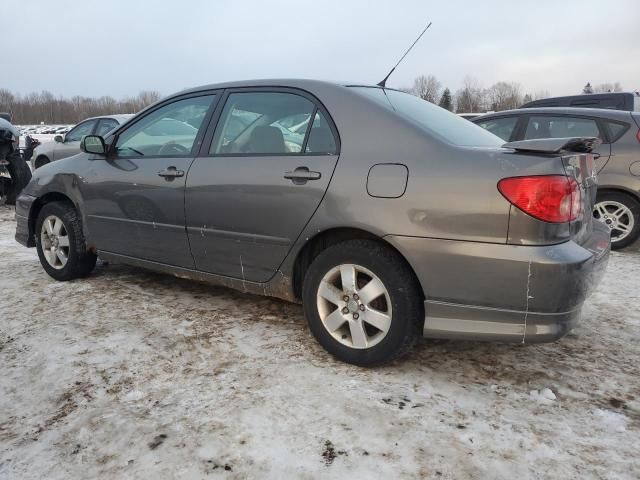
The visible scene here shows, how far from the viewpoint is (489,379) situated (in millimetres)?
2619

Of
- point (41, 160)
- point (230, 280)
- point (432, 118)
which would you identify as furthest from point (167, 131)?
point (41, 160)

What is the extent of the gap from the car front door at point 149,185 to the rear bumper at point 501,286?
5.27 feet

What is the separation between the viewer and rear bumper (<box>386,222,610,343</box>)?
2229 millimetres

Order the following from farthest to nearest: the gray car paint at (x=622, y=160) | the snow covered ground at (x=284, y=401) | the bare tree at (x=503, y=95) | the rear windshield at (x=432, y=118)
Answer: the bare tree at (x=503, y=95), the gray car paint at (x=622, y=160), the rear windshield at (x=432, y=118), the snow covered ground at (x=284, y=401)

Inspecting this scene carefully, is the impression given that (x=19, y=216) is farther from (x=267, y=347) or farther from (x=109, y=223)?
(x=267, y=347)

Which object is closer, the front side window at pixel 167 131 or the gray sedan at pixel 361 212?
the gray sedan at pixel 361 212

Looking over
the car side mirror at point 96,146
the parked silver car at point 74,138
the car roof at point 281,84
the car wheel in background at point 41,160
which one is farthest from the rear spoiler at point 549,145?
the car wheel in background at point 41,160

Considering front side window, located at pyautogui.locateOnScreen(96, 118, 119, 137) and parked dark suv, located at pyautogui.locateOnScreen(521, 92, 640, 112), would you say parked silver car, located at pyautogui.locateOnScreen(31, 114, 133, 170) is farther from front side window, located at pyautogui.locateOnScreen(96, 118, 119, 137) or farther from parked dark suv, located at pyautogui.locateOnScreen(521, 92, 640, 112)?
parked dark suv, located at pyautogui.locateOnScreen(521, 92, 640, 112)

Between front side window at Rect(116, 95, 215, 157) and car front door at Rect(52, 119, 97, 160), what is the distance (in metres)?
6.97

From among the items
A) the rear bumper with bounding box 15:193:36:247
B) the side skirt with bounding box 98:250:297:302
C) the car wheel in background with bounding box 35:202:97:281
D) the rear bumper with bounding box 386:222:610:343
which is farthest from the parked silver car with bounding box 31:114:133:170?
the rear bumper with bounding box 386:222:610:343

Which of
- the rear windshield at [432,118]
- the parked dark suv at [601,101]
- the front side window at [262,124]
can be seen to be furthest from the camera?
the parked dark suv at [601,101]

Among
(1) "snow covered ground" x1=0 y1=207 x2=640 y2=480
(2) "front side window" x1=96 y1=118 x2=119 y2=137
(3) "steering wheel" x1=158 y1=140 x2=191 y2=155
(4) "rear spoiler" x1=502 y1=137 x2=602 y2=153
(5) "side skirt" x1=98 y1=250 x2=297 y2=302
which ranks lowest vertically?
(1) "snow covered ground" x1=0 y1=207 x2=640 y2=480

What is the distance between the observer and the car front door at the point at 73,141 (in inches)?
400

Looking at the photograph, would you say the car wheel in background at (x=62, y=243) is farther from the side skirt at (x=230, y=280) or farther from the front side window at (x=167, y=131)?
the front side window at (x=167, y=131)
